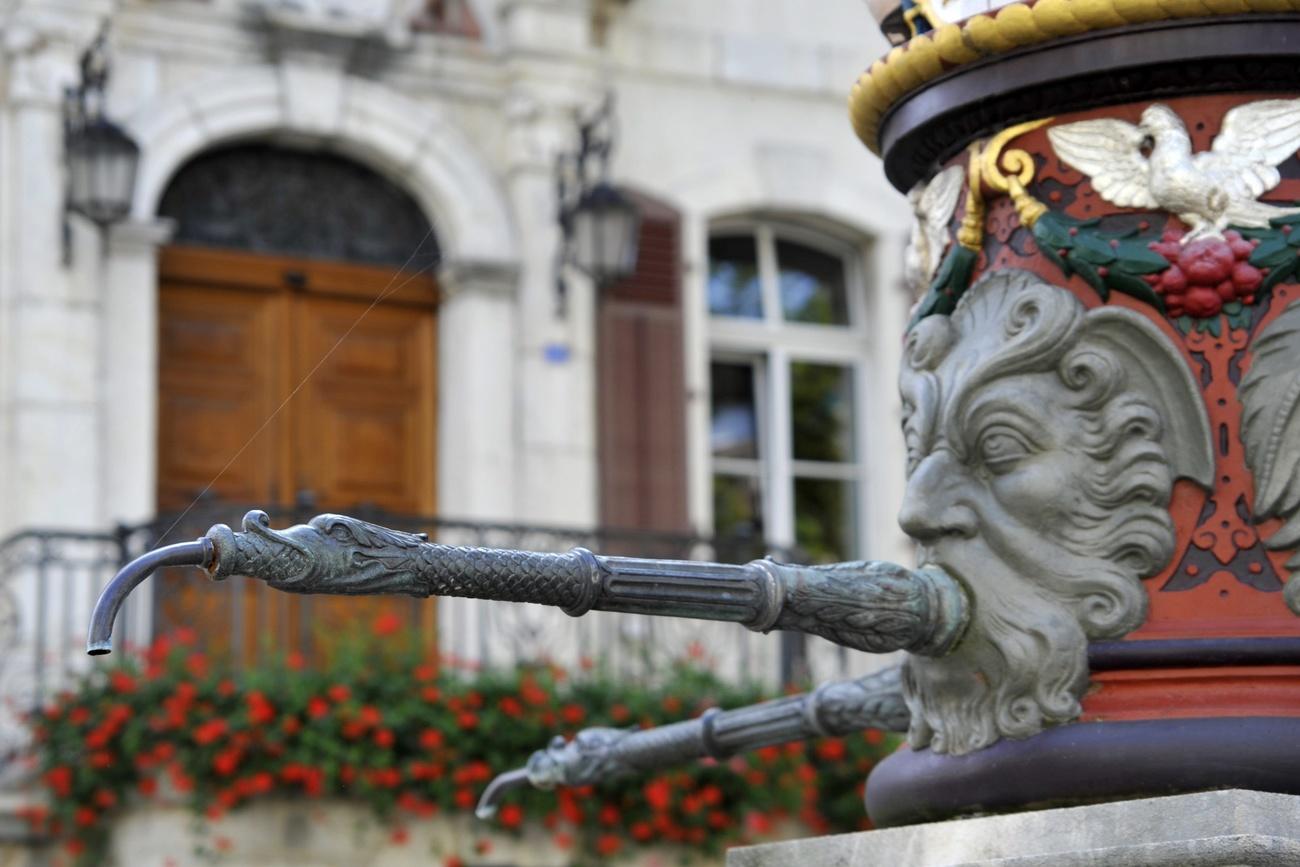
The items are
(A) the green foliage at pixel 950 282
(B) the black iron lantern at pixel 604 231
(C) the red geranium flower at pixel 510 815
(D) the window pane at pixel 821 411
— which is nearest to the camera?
(A) the green foliage at pixel 950 282

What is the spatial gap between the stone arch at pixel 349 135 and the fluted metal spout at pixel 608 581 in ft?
31.8

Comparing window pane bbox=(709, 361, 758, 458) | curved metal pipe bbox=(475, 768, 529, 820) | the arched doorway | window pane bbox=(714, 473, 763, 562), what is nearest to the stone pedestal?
curved metal pipe bbox=(475, 768, 529, 820)

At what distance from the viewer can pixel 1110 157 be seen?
3396mm

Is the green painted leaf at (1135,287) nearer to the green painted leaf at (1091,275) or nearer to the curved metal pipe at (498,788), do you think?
the green painted leaf at (1091,275)

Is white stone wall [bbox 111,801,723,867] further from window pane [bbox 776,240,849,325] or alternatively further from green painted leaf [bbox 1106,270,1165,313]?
green painted leaf [bbox 1106,270,1165,313]

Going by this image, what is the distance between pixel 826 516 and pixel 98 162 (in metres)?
4.89

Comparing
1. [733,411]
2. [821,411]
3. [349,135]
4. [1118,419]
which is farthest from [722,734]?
[821,411]

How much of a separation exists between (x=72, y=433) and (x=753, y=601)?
9.30 m

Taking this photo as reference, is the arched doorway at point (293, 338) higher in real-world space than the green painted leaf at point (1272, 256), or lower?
higher

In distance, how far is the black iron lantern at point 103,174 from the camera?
12.0 m

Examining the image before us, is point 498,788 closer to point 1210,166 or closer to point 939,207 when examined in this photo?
point 939,207

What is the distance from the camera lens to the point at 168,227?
1244 cm

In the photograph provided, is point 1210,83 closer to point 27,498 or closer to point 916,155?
point 916,155

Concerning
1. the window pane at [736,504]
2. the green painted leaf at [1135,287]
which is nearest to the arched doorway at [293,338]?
the window pane at [736,504]
